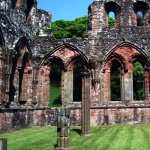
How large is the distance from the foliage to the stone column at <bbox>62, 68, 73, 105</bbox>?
19977 mm

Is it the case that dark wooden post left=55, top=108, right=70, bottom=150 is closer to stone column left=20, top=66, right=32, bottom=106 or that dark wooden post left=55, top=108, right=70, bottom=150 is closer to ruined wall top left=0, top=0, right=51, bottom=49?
ruined wall top left=0, top=0, right=51, bottom=49

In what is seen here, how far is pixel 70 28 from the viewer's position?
42281 millimetres

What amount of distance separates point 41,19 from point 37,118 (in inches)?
236

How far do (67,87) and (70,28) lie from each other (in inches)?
901

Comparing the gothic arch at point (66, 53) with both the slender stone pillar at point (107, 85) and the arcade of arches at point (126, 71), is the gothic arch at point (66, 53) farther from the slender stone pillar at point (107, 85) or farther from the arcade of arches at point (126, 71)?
the arcade of arches at point (126, 71)

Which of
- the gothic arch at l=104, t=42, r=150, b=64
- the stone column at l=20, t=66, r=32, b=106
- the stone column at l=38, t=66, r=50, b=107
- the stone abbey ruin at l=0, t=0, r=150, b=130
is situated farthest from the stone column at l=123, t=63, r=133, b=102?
the stone column at l=20, t=66, r=32, b=106

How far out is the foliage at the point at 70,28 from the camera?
41438 millimetres

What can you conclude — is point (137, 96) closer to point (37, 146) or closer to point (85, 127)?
point (85, 127)

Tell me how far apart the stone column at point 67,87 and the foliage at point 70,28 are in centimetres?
1998

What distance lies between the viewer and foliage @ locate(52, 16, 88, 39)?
41.4 m

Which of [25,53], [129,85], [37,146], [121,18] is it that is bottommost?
[37,146]

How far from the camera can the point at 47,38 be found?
20.5 meters

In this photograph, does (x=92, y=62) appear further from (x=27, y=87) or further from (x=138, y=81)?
(x=138, y=81)

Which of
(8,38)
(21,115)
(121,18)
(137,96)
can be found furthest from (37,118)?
Answer: (137,96)
